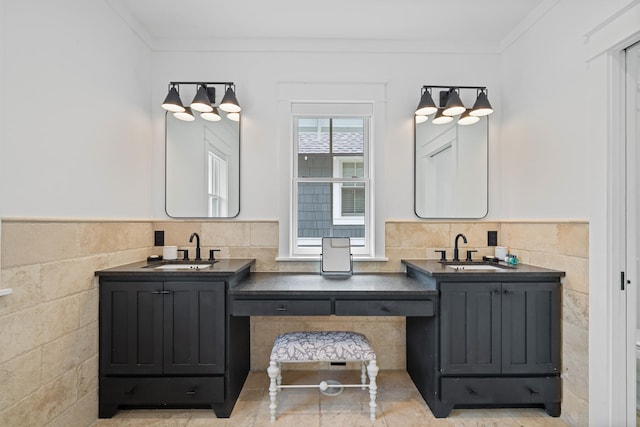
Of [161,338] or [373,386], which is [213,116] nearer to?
[161,338]

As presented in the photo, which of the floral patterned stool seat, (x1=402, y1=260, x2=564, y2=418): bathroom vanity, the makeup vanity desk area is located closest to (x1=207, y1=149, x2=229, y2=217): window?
the makeup vanity desk area

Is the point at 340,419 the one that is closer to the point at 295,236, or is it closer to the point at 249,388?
the point at 249,388

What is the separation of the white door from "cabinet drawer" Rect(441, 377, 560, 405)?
374mm

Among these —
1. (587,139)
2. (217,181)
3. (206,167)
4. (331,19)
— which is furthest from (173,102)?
(587,139)

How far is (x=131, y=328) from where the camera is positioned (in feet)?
6.73

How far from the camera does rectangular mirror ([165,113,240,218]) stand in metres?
2.71

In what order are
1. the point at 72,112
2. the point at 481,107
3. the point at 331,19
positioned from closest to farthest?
1. the point at 72,112
2. the point at 331,19
3. the point at 481,107

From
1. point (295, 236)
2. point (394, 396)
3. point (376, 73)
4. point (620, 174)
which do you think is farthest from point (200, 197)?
point (620, 174)

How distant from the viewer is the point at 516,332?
2.06 metres

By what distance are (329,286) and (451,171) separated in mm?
1480

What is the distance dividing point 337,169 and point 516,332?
1.78 metres

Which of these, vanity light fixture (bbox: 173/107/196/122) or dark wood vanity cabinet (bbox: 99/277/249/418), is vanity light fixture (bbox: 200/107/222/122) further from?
dark wood vanity cabinet (bbox: 99/277/249/418)

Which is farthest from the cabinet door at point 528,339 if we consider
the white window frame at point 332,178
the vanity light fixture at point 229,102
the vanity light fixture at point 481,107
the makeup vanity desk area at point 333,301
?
the vanity light fixture at point 229,102

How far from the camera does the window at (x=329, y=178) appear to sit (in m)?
2.79
